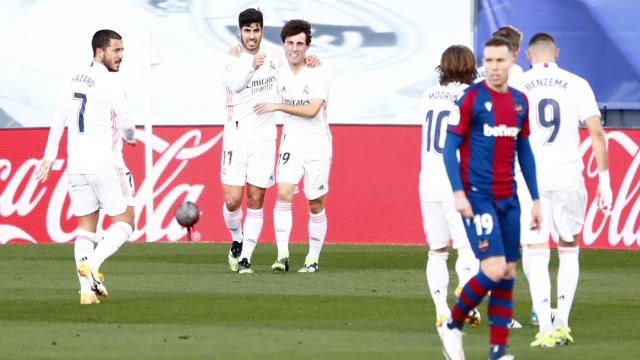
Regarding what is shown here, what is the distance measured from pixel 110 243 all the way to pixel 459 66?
362 cm

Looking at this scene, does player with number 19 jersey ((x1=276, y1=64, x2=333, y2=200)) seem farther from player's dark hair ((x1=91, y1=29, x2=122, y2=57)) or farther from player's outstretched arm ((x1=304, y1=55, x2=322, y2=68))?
player's dark hair ((x1=91, y1=29, x2=122, y2=57))

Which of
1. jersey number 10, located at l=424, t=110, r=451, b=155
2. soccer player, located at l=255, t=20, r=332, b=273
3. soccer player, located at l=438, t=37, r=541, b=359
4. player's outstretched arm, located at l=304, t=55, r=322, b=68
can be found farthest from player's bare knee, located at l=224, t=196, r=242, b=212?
soccer player, located at l=438, t=37, r=541, b=359

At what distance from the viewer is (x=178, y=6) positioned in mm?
26250

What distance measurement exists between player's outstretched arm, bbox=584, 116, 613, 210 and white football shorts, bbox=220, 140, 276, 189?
5.39 m

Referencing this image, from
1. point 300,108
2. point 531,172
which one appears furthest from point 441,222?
point 300,108

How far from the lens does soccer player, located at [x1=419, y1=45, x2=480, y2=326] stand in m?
11.2

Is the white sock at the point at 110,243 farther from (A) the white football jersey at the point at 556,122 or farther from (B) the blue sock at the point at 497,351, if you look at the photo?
(B) the blue sock at the point at 497,351

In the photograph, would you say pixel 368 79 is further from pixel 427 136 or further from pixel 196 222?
pixel 427 136

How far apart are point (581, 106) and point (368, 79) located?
14439 millimetres

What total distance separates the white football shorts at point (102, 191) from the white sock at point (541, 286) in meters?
3.66

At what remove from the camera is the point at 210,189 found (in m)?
20.0

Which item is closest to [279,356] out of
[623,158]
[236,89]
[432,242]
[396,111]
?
[432,242]

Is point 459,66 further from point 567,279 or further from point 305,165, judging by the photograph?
point 305,165

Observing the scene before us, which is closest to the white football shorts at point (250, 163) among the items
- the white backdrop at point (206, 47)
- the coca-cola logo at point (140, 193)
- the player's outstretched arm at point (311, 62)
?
the player's outstretched arm at point (311, 62)
